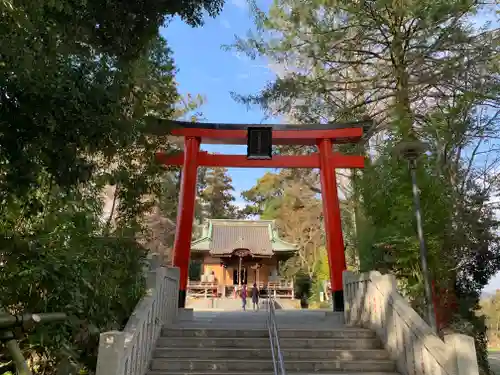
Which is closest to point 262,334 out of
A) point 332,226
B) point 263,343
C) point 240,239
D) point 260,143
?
point 263,343

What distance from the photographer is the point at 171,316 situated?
6.55 m

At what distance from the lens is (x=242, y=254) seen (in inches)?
893

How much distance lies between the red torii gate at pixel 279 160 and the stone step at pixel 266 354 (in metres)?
3.12

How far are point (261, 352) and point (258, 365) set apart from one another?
284 mm

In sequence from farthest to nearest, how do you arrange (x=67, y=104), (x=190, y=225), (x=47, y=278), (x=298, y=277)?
(x=298, y=277)
(x=190, y=225)
(x=47, y=278)
(x=67, y=104)

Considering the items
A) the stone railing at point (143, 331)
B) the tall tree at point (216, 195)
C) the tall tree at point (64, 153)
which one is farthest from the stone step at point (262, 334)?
the tall tree at point (216, 195)

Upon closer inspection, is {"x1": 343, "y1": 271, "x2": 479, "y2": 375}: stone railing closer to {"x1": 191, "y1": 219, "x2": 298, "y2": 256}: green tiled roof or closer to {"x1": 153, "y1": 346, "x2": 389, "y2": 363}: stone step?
{"x1": 153, "y1": 346, "x2": 389, "y2": 363}: stone step

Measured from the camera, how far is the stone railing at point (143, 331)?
10.9 feet

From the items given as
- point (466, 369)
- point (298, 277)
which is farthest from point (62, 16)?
point (298, 277)

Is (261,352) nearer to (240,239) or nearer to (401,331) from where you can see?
(401,331)

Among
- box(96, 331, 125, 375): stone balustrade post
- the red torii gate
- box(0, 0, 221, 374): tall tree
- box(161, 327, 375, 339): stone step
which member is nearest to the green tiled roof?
the red torii gate

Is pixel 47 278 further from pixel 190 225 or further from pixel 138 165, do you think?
pixel 190 225

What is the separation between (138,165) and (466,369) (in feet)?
19.0

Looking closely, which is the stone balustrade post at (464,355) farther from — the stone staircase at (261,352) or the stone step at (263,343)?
the stone step at (263,343)
